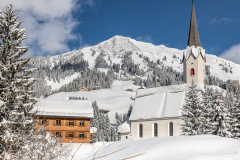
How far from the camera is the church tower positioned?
44219 millimetres

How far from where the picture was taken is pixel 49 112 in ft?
113

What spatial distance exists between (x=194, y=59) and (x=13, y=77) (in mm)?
34255

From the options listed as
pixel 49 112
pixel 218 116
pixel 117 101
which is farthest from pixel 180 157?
pixel 117 101

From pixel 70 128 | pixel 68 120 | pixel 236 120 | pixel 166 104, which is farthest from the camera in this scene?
pixel 166 104

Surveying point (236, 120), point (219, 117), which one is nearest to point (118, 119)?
point (236, 120)

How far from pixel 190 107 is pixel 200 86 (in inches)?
457

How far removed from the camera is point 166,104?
38.6 metres

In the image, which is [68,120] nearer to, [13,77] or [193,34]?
[13,77]

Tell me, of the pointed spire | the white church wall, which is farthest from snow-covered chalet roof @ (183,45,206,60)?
the white church wall

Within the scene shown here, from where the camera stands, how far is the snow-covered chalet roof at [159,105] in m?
37.0

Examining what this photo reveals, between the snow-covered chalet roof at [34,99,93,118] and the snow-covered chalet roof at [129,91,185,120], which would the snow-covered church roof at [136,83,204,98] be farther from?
the snow-covered chalet roof at [34,99,93,118]

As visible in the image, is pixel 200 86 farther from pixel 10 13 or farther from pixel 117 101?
pixel 117 101

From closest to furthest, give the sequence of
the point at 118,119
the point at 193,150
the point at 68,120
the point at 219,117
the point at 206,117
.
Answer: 1. the point at 193,150
2. the point at 219,117
3. the point at 206,117
4. the point at 68,120
5. the point at 118,119

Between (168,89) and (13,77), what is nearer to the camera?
(13,77)
